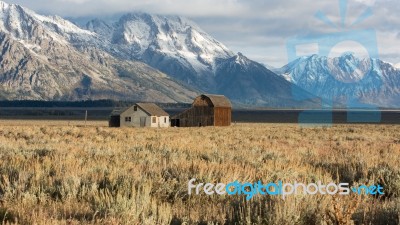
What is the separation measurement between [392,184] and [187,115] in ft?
246

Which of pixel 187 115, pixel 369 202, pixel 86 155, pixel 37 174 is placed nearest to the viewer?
pixel 369 202

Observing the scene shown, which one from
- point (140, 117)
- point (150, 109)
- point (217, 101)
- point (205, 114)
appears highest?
point (217, 101)

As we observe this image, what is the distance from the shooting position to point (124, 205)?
269 inches

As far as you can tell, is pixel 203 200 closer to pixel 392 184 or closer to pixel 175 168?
pixel 175 168

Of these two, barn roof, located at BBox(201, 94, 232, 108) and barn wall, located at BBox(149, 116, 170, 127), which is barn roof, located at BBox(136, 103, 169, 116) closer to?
barn wall, located at BBox(149, 116, 170, 127)

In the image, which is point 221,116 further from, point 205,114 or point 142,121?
point 142,121

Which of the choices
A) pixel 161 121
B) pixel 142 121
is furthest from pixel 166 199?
pixel 161 121

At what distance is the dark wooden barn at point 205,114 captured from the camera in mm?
81812

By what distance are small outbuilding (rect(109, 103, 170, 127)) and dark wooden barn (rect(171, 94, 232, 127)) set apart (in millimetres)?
3535

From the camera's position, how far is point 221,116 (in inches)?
3278

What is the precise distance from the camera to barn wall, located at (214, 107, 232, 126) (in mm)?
81750

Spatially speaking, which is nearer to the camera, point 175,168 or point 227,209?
point 227,209

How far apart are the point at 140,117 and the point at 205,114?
1136cm

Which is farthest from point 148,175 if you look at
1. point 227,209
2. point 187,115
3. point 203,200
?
point 187,115
